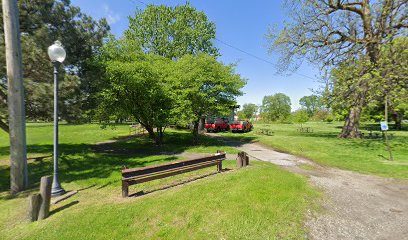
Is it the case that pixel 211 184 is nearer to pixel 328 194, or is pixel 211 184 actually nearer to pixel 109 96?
pixel 328 194

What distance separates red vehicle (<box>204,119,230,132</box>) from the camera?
95.7ft

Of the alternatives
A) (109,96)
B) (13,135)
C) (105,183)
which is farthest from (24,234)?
(109,96)

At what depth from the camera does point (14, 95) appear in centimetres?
608

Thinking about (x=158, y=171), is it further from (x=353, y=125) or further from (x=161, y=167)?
(x=353, y=125)

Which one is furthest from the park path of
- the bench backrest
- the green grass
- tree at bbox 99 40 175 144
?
tree at bbox 99 40 175 144

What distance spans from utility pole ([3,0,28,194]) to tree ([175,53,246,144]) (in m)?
8.35

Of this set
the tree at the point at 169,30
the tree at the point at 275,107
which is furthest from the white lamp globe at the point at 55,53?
the tree at the point at 275,107

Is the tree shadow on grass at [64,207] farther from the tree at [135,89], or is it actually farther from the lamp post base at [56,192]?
the tree at [135,89]

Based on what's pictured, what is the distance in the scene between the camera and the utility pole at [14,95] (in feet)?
19.8

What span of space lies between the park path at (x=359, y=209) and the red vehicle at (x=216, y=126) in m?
21.4

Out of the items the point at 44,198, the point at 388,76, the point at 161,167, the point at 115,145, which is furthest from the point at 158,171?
the point at 388,76

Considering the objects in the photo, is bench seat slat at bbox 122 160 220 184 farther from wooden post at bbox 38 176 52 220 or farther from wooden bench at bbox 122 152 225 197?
wooden post at bbox 38 176 52 220

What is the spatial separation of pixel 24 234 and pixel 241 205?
13.4 ft

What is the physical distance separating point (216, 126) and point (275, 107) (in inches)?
2346
